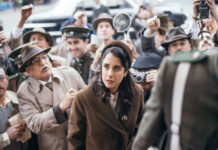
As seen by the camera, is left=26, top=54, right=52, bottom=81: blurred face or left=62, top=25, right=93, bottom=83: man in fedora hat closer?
left=26, top=54, right=52, bottom=81: blurred face

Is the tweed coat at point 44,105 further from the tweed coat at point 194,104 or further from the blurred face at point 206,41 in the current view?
the tweed coat at point 194,104

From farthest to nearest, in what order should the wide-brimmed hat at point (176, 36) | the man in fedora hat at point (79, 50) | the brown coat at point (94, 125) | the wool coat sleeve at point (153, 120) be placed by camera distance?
the man in fedora hat at point (79, 50), the wide-brimmed hat at point (176, 36), the brown coat at point (94, 125), the wool coat sleeve at point (153, 120)

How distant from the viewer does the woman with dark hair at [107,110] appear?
3189mm

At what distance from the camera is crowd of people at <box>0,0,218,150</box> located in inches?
80.3

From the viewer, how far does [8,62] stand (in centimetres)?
456

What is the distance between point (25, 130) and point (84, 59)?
1423 millimetres

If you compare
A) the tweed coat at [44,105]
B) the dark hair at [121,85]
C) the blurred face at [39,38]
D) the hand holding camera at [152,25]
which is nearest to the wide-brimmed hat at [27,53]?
the tweed coat at [44,105]

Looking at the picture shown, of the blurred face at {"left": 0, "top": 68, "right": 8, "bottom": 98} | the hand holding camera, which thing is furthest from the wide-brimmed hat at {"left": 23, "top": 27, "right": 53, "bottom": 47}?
the hand holding camera

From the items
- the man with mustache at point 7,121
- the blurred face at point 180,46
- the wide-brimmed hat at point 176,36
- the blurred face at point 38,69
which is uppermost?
the wide-brimmed hat at point 176,36

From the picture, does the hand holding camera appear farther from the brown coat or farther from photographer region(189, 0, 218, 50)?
the brown coat

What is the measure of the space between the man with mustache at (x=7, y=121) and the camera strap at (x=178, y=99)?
2.32 metres

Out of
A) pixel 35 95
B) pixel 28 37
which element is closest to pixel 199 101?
pixel 35 95

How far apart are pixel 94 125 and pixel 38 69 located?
1192 millimetres

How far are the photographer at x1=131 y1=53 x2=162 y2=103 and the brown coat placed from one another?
0.71 m
